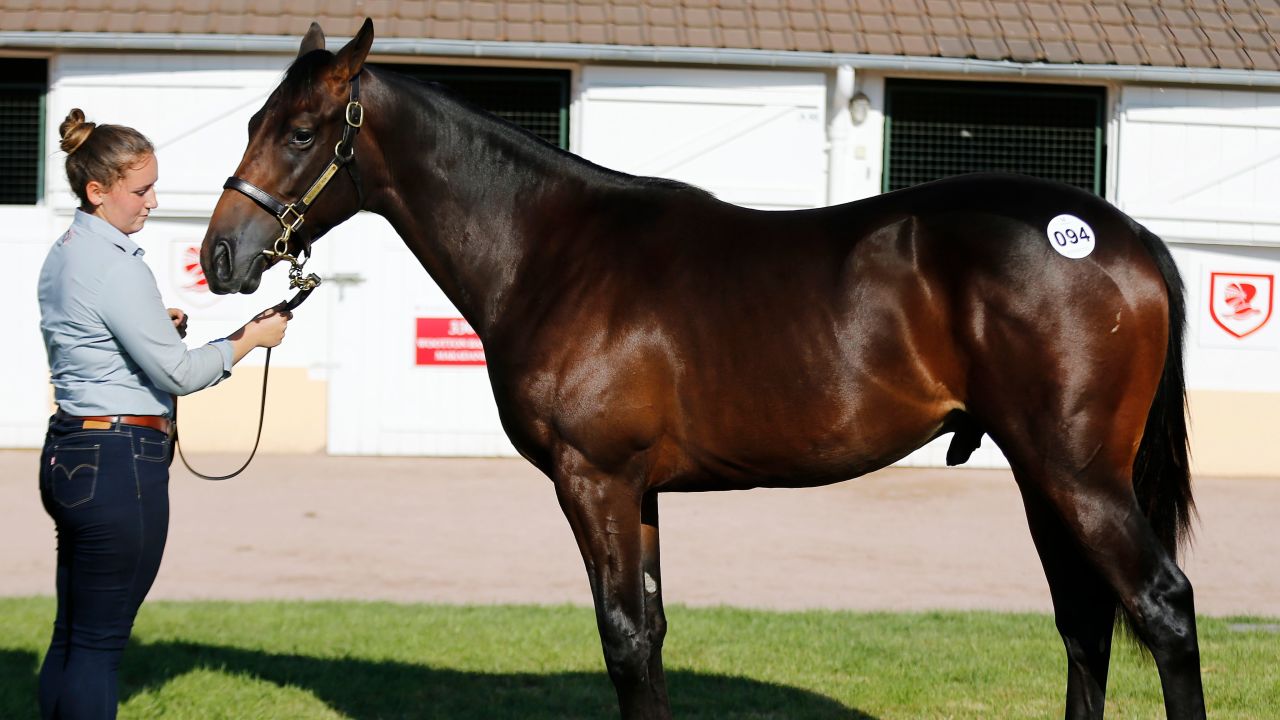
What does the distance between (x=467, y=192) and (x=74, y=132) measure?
1.10 metres

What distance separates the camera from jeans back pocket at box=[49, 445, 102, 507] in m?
3.25

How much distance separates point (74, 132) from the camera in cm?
329

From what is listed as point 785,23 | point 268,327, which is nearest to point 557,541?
point 268,327

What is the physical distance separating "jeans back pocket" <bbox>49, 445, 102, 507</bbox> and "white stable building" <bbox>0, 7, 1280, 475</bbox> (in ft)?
25.2

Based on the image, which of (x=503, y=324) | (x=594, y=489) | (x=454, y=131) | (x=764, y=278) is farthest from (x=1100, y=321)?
(x=454, y=131)

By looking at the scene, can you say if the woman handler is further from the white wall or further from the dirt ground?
the white wall

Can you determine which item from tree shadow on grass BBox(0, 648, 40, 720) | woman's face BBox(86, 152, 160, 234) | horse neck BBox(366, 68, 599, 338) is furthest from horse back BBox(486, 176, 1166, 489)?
tree shadow on grass BBox(0, 648, 40, 720)

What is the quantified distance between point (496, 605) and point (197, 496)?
393cm

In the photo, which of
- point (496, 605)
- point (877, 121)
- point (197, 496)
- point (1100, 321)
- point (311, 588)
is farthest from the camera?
point (877, 121)

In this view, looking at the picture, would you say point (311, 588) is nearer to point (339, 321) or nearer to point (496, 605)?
point (496, 605)

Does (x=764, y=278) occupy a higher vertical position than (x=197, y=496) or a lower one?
higher

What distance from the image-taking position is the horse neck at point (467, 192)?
382 cm

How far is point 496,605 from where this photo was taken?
20.1 ft

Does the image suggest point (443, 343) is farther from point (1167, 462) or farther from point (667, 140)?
point (1167, 462)
